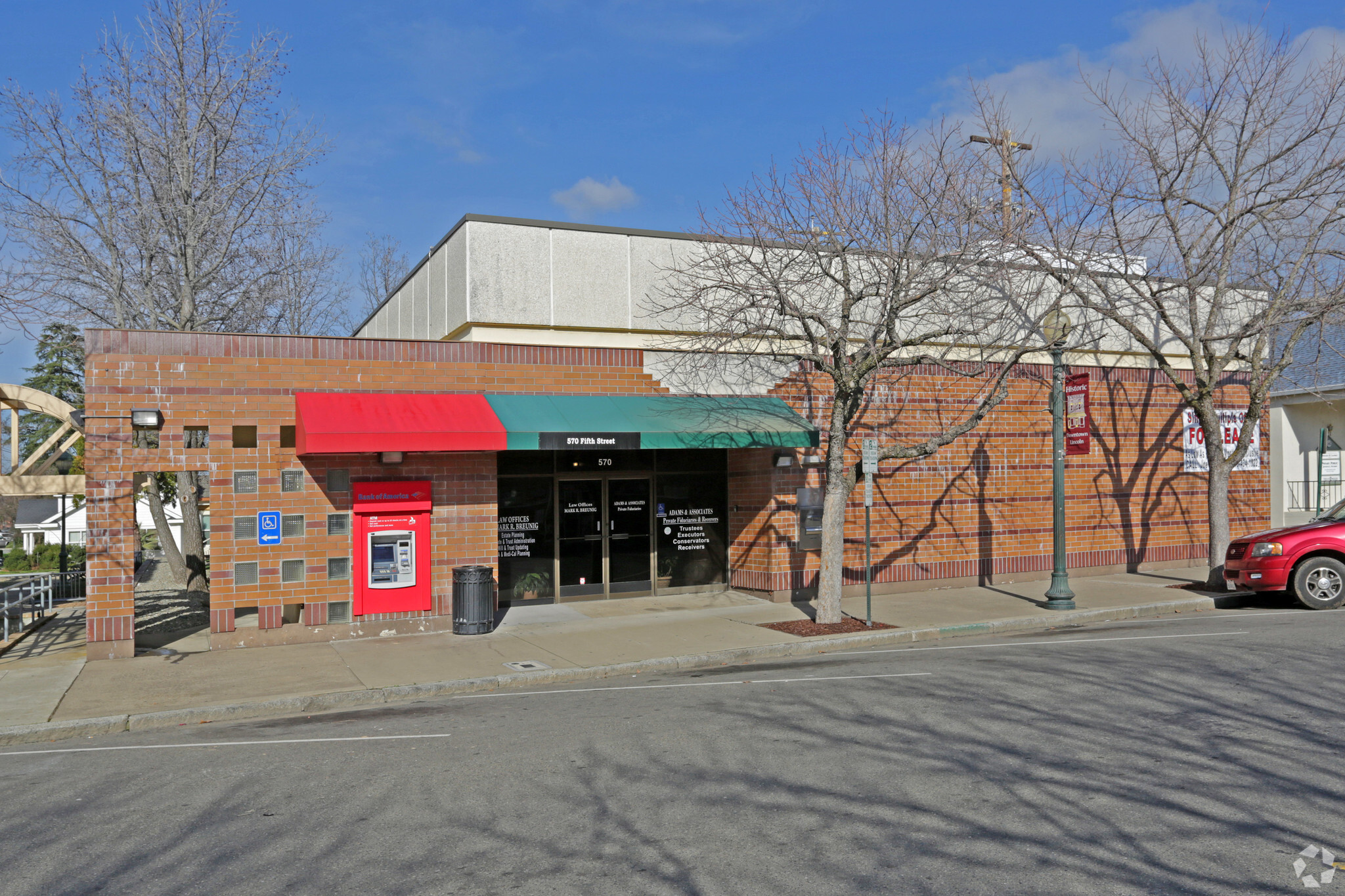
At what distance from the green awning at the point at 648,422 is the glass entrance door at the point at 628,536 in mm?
2037

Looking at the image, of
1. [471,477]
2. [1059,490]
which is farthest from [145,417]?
[1059,490]

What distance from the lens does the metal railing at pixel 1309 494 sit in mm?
27234

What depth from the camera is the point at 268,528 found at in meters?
13.1

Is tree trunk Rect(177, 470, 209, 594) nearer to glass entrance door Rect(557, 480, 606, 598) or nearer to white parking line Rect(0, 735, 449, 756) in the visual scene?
glass entrance door Rect(557, 480, 606, 598)

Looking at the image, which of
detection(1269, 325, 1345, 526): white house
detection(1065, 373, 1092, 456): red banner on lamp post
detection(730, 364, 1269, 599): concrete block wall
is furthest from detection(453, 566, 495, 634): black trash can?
detection(1269, 325, 1345, 526): white house

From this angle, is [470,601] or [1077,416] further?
[1077,416]

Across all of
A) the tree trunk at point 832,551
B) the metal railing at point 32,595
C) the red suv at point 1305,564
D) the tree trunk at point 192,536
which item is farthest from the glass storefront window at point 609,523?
the tree trunk at point 192,536

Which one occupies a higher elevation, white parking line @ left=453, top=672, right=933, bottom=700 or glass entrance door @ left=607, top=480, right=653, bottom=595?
glass entrance door @ left=607, top=480, right=653, bottom=595

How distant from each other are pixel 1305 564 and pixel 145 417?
641 inches

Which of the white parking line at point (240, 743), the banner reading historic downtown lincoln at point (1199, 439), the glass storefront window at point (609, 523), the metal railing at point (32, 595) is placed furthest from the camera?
the banner reading historic downtown lincoln at point (1199, 439)

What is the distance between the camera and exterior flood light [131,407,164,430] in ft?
40.1

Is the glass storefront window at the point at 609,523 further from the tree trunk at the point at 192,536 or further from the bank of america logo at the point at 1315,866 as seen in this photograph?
the bank of america logo at the point at 1315,866

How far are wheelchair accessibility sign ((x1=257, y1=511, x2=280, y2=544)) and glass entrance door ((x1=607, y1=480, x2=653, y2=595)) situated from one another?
218 inches

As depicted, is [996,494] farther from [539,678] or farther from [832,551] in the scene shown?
[539,678]
